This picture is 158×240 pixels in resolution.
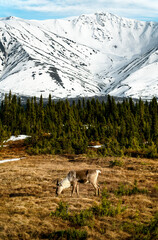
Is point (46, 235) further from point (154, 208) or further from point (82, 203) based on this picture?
point (154, 208)

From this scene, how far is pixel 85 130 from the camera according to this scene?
220 feet

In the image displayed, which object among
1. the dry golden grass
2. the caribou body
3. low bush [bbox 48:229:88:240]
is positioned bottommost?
the dry golden grass

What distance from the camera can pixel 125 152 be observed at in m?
35.9

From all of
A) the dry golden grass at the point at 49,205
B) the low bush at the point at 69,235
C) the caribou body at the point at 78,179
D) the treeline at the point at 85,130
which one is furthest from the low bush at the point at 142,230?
the treeline at the point at 85,130

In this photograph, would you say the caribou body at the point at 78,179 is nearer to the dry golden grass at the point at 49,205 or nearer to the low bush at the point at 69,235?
the dry golden grass at the point at 49,205

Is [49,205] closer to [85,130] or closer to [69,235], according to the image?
[69,235]

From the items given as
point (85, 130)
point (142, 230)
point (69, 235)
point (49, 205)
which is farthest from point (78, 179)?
point (85, 130)

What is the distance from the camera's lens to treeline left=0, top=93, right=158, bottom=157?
139 ft

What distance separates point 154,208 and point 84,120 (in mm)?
97809

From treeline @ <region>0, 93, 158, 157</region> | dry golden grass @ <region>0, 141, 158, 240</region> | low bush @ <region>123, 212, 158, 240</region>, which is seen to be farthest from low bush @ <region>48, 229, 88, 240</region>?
treeline @ <region>0, 93, 158, 157</region>

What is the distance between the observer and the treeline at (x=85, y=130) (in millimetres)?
→ 42253

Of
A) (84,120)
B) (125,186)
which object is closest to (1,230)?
(125,186)

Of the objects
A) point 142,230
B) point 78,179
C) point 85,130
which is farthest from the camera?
point 85,130

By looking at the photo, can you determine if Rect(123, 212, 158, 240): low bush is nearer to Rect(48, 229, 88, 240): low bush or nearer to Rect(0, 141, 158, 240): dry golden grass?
Rect(0, 141, 158, 240): dry golden grass
